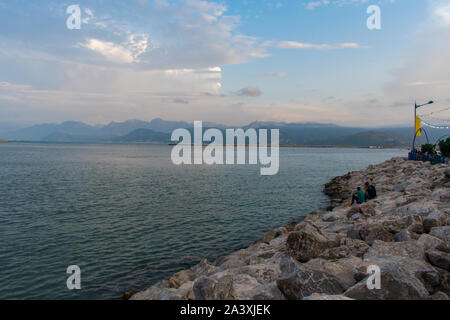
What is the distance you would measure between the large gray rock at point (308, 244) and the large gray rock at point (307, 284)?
2288 mm

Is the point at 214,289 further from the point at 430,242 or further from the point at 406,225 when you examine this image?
the point at 406,225

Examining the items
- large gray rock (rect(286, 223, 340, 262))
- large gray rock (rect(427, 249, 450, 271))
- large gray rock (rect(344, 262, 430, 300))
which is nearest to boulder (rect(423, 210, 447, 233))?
large gray rock (rect(427, 249, 450, 271))

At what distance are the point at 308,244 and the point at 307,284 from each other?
9.07 feet

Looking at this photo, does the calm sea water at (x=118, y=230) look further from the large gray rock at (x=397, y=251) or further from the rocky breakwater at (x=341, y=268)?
the large gray rock at (x=397, y=251)

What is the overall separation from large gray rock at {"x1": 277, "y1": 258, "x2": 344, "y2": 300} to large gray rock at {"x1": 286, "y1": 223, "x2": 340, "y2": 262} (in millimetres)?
2288

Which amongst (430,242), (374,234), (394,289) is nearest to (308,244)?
(374,234)

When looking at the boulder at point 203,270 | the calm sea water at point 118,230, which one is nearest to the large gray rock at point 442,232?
the boulder at point 203,270

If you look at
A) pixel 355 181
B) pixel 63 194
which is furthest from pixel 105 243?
pixel 355 181

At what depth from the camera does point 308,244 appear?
9109 mm

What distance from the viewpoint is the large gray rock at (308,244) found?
8.95 metres

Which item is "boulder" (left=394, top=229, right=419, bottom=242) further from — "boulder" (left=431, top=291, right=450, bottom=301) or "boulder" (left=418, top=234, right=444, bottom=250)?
"boulder" (left=431, top=291, right=450, bottom=301)

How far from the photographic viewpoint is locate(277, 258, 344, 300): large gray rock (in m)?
6.40

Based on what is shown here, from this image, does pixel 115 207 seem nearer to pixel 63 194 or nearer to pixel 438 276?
pixel 63 194
